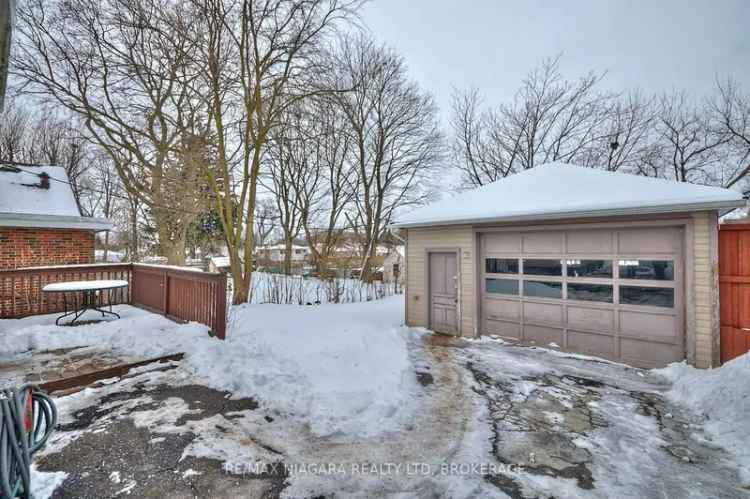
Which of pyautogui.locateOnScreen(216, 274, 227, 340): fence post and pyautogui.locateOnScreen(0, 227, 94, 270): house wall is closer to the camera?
pyautogui.locateOnScreen(216, 274, 227, 340): fence post

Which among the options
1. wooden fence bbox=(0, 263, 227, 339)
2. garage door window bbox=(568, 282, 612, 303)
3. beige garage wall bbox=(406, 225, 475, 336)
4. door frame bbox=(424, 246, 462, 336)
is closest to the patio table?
wooden fence bbox=(0, 263, 227, 339)

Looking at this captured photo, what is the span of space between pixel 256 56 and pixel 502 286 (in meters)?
8.46

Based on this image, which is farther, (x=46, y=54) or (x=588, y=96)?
(x=588, y=96)

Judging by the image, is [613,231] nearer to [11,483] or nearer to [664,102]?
[11,483]

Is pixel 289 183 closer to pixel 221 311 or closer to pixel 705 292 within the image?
pixel 221 311

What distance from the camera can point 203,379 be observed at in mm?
4254

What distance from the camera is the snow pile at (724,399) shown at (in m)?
3.03

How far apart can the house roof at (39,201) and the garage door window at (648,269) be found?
11.4 metres

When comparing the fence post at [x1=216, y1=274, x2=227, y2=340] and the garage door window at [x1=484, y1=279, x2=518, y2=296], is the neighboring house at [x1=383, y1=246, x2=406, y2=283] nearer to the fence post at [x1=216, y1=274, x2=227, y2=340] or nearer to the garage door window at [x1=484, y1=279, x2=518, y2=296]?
the garage door window at [x1=484, y1=279, x2=518, y2=296]

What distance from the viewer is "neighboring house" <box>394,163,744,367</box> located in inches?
188

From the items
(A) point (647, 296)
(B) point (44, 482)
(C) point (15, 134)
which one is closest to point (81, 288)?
(B) point (44, 482)

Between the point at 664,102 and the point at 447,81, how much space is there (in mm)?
10429

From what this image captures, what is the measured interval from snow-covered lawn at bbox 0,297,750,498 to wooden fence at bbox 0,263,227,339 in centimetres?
58

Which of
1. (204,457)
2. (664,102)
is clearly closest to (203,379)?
(204,457)
